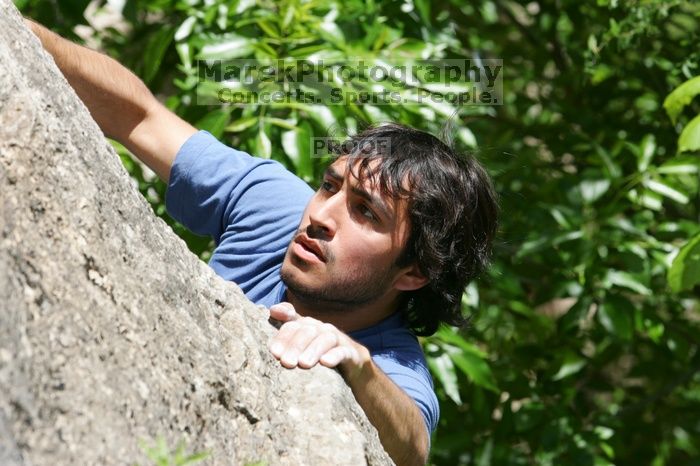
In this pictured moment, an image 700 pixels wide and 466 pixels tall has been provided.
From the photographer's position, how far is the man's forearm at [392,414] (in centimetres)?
189

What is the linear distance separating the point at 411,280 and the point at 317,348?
650mm

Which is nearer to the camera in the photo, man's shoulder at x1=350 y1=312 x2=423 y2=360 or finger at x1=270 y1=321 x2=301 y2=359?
finger at x1=270 y1=321 x2=301 y2=359

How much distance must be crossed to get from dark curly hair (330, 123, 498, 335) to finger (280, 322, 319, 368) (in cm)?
51

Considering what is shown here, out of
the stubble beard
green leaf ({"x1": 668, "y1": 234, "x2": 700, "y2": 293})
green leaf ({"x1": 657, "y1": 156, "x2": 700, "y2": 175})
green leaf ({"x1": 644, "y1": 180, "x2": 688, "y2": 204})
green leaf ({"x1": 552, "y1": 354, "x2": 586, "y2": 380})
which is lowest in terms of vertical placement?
green leaf ({"x1": 552, "y1": 354, "x2": 586, "y2": 380})

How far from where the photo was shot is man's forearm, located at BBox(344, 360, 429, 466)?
1.89 meters

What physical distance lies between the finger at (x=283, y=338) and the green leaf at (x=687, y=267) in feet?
4.58

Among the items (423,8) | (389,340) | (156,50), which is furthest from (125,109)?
(423,8)

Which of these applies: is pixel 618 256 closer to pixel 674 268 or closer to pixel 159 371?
pixel 674 268

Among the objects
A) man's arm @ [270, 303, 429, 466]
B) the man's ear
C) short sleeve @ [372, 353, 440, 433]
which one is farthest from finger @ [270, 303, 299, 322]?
the man's ear

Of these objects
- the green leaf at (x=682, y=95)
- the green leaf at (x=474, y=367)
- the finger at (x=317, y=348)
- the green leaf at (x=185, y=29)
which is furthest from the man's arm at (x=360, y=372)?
the green leaf at (x=185, y=29)

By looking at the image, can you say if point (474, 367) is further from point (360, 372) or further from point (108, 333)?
point (108, 333)

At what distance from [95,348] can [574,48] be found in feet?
10.5

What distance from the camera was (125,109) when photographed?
2.47 m

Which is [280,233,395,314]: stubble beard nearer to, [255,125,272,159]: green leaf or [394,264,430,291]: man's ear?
[394,264,430,291]: man's ear
